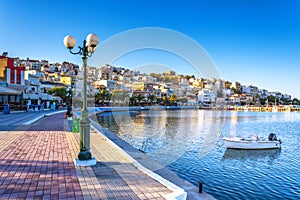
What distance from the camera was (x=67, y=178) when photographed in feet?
15.6

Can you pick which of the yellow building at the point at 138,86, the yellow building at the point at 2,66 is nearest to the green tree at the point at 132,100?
the yellow building at the point at 138,86

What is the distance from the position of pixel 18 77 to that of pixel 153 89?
51969 millimetres

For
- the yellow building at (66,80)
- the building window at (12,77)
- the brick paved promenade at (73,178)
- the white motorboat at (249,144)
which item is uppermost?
the yellow building at (66,80)

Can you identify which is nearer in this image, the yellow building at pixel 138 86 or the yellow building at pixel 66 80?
the yellow building at pixel 138 86

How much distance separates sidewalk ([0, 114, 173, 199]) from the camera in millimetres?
4031

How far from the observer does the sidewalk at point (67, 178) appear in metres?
4.03

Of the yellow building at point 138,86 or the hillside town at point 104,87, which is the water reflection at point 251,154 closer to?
the hillside town at point 104,87

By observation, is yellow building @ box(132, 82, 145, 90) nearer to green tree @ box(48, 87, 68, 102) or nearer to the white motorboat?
green tree @ box(48, 87, 68, 102)

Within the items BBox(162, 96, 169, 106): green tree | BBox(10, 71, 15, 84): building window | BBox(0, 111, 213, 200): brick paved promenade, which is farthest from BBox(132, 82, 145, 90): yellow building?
BBox(0, 111, 213, 200): brick paved promenade

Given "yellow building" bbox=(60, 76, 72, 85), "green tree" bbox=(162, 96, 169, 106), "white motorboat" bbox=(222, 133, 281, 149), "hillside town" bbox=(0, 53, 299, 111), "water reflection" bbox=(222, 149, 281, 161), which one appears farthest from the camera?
"green tree" bbox=(162, 96, 169, 106)

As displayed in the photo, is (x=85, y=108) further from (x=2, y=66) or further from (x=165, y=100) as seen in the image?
(x=165, y=100)

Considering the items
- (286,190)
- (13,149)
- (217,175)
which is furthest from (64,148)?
(286,190)

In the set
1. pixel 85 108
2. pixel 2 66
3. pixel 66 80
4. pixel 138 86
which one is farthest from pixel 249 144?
pixel 66 80

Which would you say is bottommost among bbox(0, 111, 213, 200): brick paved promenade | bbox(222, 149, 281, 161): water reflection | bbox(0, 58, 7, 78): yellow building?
bbox(222, 149, 281, 161): water reflection
